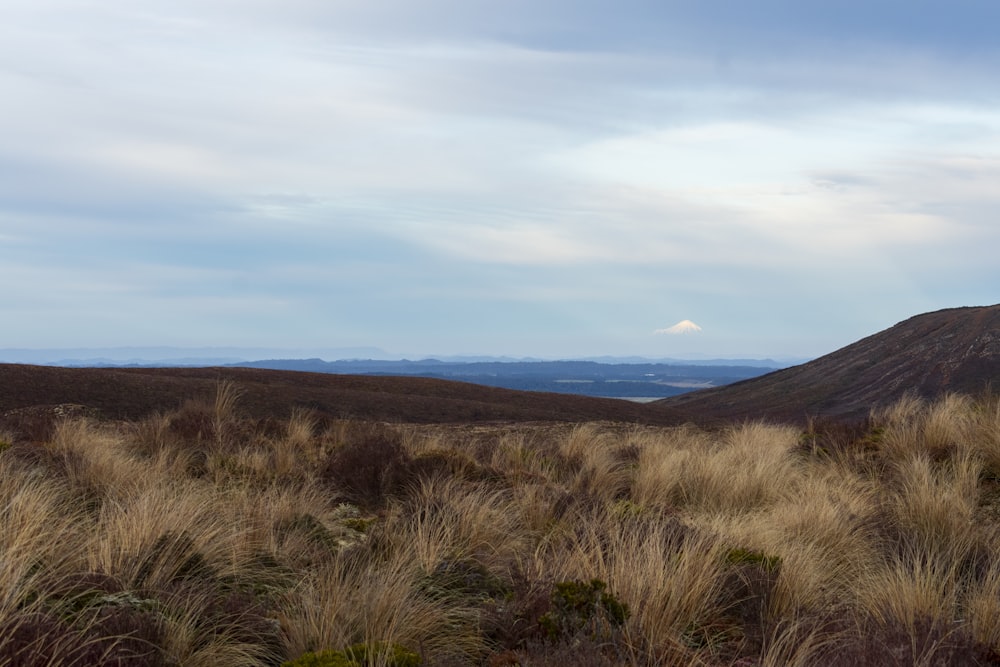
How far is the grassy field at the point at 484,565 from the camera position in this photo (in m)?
3.98

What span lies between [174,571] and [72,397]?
18745 millimetres

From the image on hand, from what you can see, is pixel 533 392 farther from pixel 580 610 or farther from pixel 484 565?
pixel 580 610

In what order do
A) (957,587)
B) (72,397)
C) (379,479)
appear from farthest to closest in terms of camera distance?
(72,397), (379,479), (957,587)

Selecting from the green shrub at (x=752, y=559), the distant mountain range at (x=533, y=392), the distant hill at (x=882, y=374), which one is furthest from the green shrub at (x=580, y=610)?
the distant hill at (x=882, y=374)

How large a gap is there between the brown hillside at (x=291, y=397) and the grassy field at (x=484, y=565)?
10046 millimetres

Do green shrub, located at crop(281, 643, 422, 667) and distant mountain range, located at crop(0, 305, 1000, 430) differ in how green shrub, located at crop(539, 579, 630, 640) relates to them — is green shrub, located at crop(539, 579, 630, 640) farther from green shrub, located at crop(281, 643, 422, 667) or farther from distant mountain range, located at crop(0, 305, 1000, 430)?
distant mountain range, located at crop(0, 305, 1000, 430)

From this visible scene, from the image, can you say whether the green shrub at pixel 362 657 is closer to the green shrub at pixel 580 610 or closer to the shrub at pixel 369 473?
the green shrub at pixel 580 610

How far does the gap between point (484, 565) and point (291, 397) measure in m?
19.5

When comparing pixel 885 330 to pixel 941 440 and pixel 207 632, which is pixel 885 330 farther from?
pixel 207 632

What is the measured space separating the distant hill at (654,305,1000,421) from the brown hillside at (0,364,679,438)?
12.5 m

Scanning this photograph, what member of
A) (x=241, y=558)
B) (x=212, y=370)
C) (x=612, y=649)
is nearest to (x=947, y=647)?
(x=612, y=649)

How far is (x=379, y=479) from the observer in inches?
366

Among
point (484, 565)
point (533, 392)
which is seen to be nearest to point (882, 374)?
point (533, 392)

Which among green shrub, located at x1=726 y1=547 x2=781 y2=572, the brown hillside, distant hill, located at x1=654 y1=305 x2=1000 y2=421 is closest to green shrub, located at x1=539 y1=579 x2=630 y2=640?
green shrub, located at x1=726 y1=547 x2=781 y2=572
